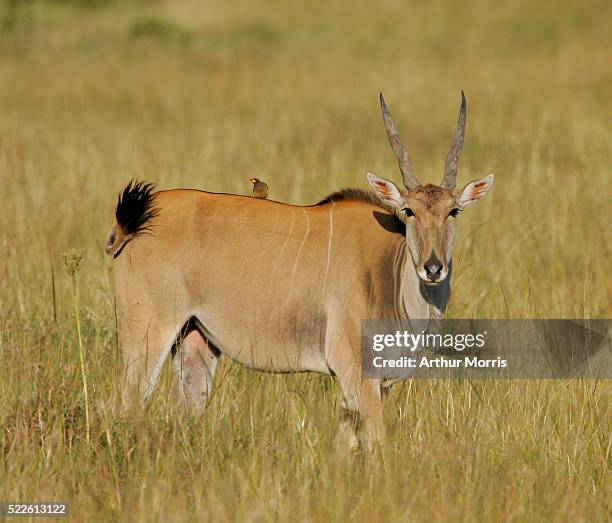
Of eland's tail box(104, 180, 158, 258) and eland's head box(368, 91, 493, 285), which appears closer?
eland's head box(368, 91, 493, 285)

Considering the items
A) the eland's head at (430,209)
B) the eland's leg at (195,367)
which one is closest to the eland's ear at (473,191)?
the eland's head at (430,209)

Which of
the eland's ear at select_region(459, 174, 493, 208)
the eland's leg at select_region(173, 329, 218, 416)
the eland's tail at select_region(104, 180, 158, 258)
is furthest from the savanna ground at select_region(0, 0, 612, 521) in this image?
the eland's ear at select_region(459, 174, 493, 208)

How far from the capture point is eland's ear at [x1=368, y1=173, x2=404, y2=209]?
5410mm

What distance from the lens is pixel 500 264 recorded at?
8125mm

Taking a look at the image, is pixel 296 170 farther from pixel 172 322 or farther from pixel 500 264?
pixel 172 322

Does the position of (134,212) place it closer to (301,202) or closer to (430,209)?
(430,209)

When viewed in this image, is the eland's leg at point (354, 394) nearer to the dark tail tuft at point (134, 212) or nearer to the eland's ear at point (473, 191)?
the eland's ear at point (473, 191)

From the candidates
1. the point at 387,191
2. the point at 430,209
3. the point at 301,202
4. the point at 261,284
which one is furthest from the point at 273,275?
the point at 301,202

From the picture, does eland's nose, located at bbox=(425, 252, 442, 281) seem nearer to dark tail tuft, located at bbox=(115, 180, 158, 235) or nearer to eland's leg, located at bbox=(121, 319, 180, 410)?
eland's leg, located at bbox=(121, 319, 180, 410)

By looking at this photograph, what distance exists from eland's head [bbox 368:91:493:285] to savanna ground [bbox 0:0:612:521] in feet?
2.35

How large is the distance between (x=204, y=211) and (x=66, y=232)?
11.2 feet

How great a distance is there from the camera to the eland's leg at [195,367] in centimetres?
577

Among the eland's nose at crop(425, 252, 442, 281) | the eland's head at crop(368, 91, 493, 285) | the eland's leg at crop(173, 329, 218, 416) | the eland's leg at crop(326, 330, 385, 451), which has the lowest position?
the eland's leg at crop(326, 330, 385, 451)

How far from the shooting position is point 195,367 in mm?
5836
